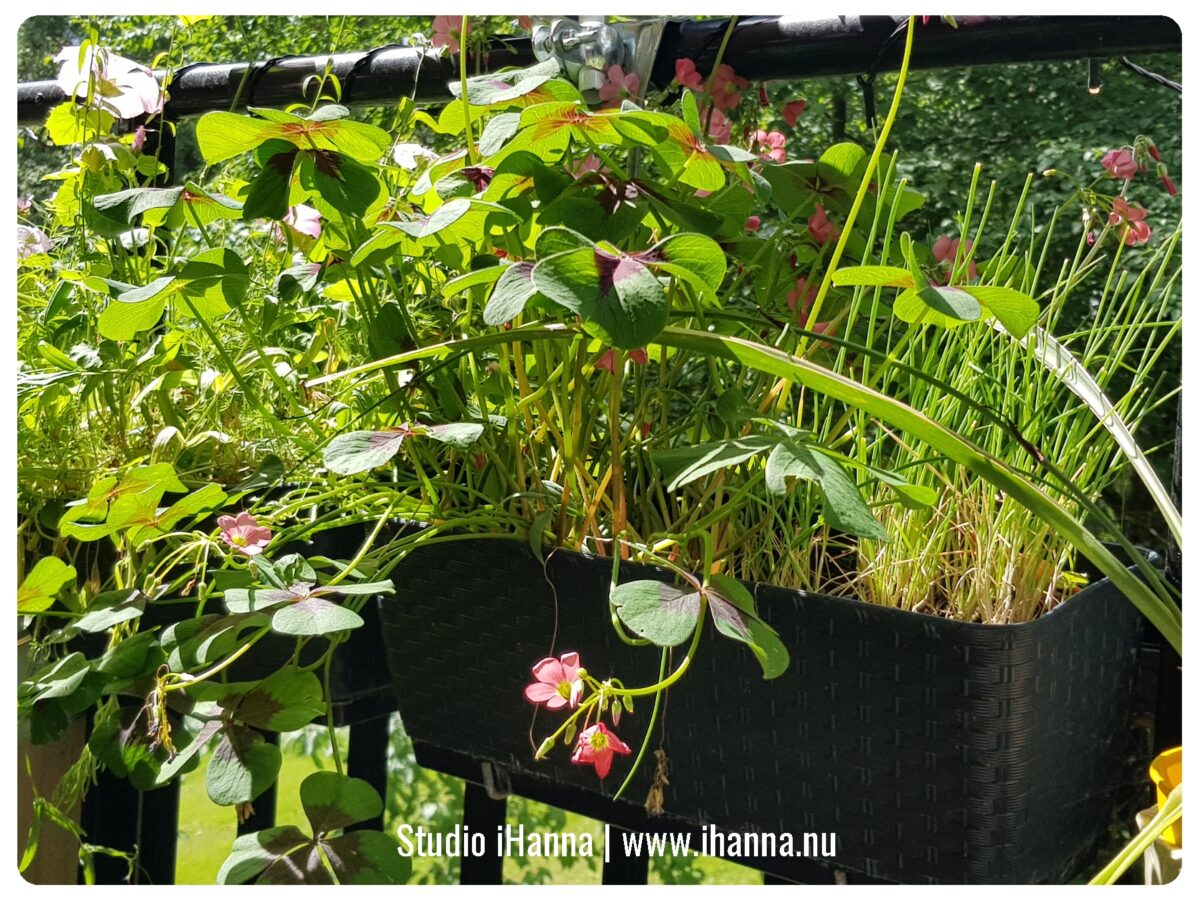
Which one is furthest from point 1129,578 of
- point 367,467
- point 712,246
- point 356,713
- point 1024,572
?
point 356,713

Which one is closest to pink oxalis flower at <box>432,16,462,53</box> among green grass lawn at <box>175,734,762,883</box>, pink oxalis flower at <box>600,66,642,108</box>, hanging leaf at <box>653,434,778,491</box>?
pink oxalis flower at <box>600,66,642,108</box>

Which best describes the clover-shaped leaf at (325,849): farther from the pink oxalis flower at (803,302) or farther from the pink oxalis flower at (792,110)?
the pink oxalis flower at (792,110)

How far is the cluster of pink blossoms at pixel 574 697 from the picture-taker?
0.43 m

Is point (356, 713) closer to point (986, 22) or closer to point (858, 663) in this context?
point (858, 663)

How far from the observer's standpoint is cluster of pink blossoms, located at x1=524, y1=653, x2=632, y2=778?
1.41 ft

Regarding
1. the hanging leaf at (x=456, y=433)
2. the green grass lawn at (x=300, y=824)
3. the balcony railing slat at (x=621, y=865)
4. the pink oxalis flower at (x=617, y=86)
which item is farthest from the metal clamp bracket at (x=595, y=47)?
the green grass lawn at (x=300, y=824)

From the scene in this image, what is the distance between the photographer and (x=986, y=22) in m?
0.60

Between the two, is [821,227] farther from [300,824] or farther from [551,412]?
[300,824]

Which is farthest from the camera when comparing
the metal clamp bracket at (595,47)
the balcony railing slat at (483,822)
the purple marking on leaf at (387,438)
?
the balcony railing slat at (483,822)

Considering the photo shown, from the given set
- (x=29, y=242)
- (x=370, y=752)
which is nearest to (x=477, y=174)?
(x=29, y=242)

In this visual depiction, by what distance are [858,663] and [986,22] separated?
1.25 feet

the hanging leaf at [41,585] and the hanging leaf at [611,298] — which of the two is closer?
the hanging leaf at [611,298]

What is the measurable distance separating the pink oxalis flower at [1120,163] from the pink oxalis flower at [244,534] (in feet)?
1.58

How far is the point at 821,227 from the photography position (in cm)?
57
